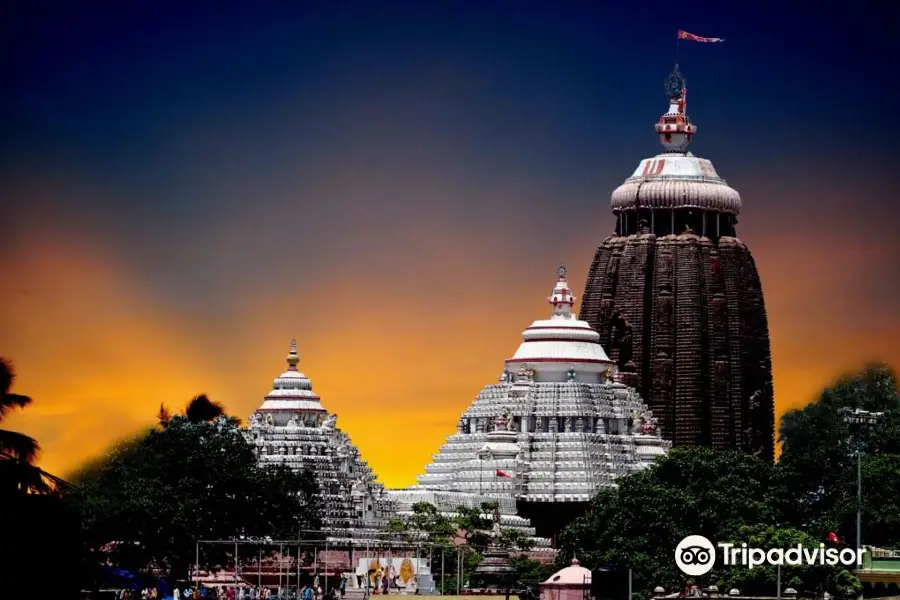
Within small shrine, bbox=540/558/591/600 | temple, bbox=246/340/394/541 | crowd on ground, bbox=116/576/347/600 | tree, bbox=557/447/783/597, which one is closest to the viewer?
small shrine, bbox=540/558/591/600

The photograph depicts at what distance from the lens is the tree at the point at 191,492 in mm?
125250

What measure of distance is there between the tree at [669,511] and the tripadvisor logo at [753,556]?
228 cm

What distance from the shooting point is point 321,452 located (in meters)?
158

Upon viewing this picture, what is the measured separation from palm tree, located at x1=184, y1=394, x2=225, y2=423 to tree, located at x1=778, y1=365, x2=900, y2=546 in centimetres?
2798

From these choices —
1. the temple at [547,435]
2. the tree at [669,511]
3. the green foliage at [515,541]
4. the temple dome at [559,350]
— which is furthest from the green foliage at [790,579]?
the temple dome at [559,350]

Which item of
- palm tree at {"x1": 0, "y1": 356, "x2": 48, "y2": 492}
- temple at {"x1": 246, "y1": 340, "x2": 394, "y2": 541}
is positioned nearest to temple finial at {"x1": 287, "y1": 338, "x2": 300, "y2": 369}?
temple at {"x1": 246, "y1": 340, "x2": 394, "y2": 541}

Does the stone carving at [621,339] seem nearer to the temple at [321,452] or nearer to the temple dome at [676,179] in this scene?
the temple dome at [676,179]

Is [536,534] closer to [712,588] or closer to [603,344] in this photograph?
[603,344]

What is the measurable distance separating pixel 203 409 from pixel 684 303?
3121cm

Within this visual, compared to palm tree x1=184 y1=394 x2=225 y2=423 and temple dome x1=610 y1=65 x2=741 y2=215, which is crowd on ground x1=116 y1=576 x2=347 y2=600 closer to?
palm tree x1=184 y1=394 x2=225 y2=423

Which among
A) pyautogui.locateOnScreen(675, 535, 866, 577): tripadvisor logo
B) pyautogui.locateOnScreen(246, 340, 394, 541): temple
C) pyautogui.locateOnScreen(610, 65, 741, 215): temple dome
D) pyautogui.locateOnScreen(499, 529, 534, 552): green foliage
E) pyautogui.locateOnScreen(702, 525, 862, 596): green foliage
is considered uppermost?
pyautogui.locateOnScreen(610, 65, 741, 215): temple dome

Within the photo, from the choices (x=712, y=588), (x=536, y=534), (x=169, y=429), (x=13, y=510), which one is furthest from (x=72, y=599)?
(x=536, y=534)

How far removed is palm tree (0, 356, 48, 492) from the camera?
7819 centimetres

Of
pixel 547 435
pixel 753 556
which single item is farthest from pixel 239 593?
pixel 547 435
